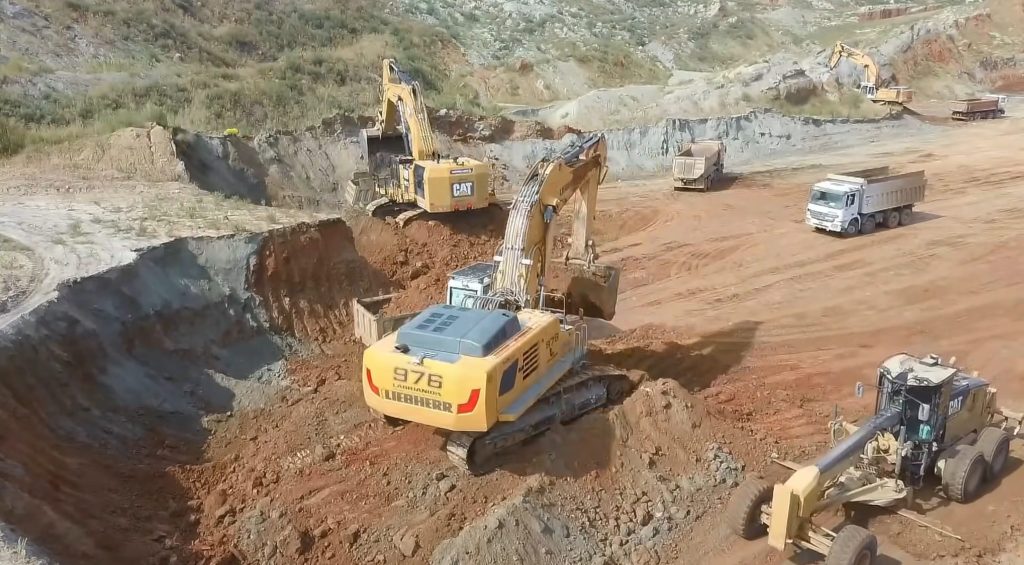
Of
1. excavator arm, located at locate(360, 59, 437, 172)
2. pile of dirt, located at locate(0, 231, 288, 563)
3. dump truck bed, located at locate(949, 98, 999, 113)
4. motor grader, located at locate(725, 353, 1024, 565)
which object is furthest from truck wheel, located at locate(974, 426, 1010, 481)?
dump truck bed, located at locate(949, 98, 999, 113)

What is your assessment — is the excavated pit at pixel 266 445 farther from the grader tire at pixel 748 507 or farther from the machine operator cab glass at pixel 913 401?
the machine operator cab glass at pixel 913 401

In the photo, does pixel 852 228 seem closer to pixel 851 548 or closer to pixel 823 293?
pixel 823 293

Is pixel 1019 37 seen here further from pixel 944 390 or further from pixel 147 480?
pixel 147 480

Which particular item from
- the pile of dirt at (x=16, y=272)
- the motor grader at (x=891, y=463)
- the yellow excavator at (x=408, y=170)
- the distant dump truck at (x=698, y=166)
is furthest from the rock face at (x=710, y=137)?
the motor grader at (x=891, y=463)

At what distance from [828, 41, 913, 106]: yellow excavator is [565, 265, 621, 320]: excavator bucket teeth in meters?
33.7

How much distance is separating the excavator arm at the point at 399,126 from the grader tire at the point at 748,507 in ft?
42.4

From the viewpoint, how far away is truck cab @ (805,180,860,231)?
71.4 feet

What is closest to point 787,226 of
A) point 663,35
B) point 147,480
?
point 147,480

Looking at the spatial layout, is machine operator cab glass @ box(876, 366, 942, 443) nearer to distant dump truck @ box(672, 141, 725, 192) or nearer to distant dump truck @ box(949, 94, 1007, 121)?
distant dump truck @ box(672, 141, 725, 192)

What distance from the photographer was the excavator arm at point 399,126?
19797mm

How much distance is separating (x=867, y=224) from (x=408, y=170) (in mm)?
13135

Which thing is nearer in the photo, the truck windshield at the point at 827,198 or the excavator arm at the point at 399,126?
the excavator arm at the point at 399,126

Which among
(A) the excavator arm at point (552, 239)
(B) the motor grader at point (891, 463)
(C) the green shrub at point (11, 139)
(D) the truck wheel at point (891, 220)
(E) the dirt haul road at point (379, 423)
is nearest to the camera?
(B) the motor grader at point (891, 463)

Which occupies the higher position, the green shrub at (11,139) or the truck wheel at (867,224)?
the green shrub at (11,139)
